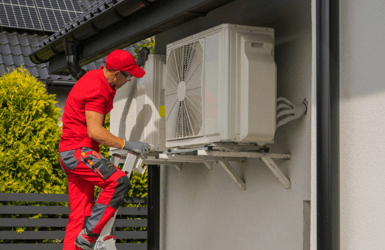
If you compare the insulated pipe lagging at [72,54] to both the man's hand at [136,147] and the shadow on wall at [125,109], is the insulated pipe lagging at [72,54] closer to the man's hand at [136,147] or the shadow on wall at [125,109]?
the shadow on wall at [125,109]

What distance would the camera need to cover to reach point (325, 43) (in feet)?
8.25

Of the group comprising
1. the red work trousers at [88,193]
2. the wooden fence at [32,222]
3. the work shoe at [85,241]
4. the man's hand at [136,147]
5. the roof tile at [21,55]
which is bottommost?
the wooden fence at [32,222]

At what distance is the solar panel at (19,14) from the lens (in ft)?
37.2

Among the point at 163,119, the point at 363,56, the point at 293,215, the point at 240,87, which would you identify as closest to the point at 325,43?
the point at 363,56

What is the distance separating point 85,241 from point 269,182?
1470 mm

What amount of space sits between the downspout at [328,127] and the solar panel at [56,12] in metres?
9.83

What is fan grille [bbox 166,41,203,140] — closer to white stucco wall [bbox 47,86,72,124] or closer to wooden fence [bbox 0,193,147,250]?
wooden fence [bbox 0,193,147,250]

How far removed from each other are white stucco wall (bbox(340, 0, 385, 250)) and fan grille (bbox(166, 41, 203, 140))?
1.40 m

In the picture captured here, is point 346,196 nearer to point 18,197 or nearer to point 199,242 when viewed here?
point 199,242

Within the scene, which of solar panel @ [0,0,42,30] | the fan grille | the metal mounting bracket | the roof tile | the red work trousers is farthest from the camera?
solar panel @ [0,0,42,30]

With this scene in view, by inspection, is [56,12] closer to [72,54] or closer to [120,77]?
[72,54]

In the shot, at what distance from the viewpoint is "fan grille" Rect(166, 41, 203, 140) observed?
12.3ft

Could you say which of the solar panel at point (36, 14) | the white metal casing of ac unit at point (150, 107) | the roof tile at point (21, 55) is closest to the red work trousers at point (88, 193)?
the white metal casing of ac unit at point (150, 107)

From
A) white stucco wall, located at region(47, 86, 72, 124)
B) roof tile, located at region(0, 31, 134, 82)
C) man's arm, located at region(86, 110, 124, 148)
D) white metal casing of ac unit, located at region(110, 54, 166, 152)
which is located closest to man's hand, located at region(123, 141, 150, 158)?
man's arm, located at region(86, 110, 124, 148)
